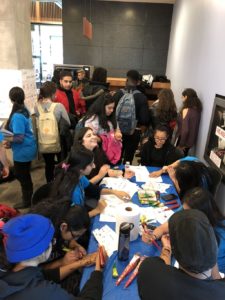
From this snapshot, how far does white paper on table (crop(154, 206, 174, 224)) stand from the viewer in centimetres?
182

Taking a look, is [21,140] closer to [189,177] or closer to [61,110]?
[61,110]

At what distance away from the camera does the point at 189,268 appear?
3.19 ft

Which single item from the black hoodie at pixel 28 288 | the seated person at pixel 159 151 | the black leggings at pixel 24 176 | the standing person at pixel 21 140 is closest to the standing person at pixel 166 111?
the seated person at pixel 159 151

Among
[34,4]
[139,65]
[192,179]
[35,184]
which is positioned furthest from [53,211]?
[34,4]

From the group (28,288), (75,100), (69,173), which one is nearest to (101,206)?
(69,173)

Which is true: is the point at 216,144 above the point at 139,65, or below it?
below

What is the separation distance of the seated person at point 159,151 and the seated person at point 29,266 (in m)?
1.87

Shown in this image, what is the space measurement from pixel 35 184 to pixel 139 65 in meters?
4.42

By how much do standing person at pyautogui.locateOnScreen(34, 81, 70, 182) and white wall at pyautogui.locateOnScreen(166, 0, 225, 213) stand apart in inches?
70.6

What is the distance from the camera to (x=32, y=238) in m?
1.12

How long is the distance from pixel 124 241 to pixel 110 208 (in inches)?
22.8

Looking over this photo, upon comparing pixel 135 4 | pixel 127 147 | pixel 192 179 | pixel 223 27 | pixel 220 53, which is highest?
pixel 135 4

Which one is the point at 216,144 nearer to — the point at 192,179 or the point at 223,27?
the point at 192,179

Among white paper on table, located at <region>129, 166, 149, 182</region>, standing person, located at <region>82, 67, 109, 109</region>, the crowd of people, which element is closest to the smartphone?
the crowd of people
